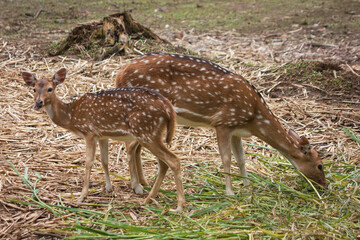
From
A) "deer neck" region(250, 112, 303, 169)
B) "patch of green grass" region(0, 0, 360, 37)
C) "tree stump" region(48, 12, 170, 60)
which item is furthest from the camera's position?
"patch of green grass" region(0, 0, 360, 37)

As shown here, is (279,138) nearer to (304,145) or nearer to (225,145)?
(304,145)

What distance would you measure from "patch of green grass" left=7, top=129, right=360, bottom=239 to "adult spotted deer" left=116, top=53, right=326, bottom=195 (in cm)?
34

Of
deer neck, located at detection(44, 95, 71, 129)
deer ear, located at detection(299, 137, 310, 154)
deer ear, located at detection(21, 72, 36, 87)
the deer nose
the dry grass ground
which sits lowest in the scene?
the dry grass ground

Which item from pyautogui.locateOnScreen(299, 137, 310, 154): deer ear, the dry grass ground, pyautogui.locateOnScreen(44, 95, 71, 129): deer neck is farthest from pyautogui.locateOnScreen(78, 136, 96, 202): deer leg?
pyautogui.locateOnScreen(299, 137, 310, 154): deer ear

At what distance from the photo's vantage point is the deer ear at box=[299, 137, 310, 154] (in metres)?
5.57

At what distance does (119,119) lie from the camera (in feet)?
16.9

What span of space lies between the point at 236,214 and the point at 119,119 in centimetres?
159

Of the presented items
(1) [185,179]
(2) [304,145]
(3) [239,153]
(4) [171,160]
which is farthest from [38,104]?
(2) [304,145]

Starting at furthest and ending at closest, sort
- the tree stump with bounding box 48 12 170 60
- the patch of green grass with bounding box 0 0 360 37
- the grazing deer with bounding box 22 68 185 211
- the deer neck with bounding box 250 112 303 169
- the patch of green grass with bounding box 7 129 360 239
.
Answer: the patch of green grass with bounding box 0 0 360 37, the tree stump with bounding box 48 12 170 60, the deer neck with bounding box 250 112 303 169, the grazing deer with bounding box 22 68 185 211, the patch of green grass with bounding box 7 129 360 239

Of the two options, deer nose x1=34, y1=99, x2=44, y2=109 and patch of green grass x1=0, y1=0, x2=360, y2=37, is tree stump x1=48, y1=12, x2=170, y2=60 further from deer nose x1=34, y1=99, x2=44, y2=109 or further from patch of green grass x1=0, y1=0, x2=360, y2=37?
deer nose x1=34, y1=99, x2=44, y2=109

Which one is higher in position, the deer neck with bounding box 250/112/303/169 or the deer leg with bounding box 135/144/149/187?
A: the deer neck with bounding box 250/112/303/169

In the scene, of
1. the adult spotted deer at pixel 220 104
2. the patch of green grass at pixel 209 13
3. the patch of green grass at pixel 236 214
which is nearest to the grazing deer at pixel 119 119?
the patch of green grass at pixel 236 214

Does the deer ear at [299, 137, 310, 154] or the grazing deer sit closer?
the grazing deer

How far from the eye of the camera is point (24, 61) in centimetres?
973
